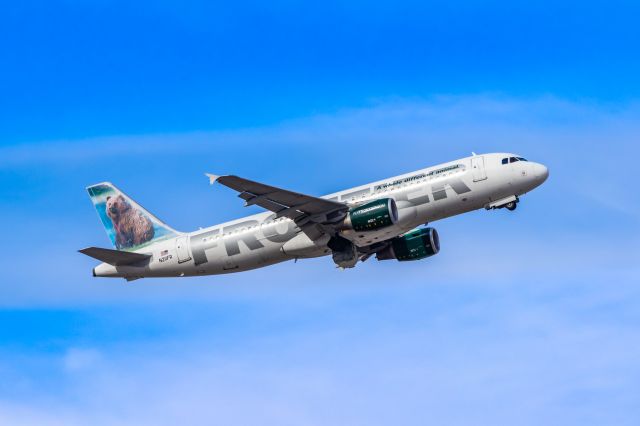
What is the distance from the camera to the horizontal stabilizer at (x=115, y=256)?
69.2m

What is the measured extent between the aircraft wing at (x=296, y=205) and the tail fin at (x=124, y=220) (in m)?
10.2

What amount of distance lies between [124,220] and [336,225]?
53.9 feet

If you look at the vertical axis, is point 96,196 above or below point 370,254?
above

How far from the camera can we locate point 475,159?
6662cm

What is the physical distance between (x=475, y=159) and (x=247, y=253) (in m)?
14.5

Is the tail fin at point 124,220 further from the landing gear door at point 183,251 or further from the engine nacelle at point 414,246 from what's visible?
the engine nacelle at point 414,246

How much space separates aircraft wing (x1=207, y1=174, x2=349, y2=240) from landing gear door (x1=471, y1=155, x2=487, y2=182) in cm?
751

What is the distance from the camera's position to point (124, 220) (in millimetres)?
76250

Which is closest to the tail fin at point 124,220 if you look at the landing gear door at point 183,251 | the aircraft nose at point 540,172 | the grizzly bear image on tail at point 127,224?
the grizzly bear image on tail at point 127,224

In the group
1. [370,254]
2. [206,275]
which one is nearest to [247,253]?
[206,275]

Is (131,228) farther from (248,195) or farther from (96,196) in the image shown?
(248,195)

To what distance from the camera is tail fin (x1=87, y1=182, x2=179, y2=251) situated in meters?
74.4

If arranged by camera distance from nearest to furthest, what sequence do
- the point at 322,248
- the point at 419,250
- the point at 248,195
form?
the point at 248,195, the point at 322,248, the point at 419,250

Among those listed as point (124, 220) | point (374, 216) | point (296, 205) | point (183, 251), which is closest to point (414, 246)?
point (374, 216)
